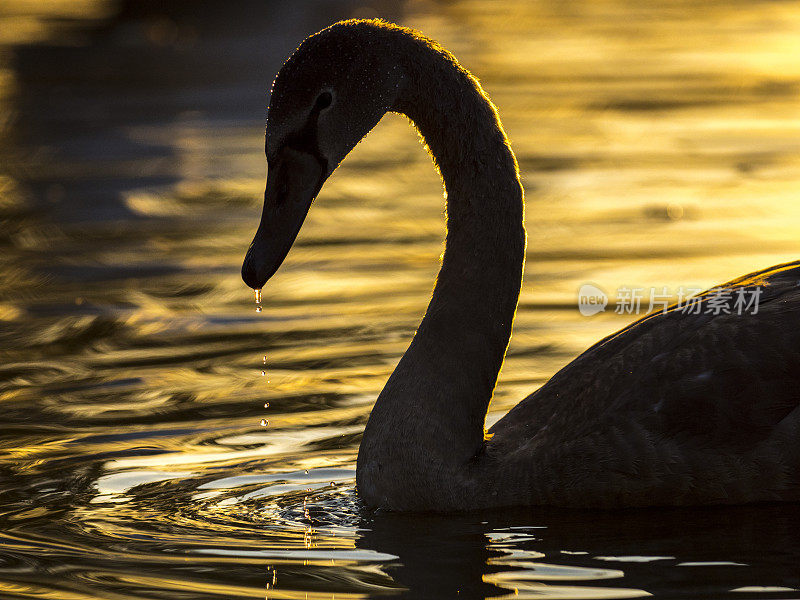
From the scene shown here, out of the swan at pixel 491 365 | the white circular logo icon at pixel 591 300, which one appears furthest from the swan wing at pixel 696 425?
the white circular logo icon at pixel 591 300

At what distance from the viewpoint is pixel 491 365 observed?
7.38m

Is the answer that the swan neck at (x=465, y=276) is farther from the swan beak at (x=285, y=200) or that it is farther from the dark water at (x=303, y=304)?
the swan beak at (x=285, y=200)

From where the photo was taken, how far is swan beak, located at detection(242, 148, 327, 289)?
7082 mm

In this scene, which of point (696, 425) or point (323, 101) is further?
point (323, 101)

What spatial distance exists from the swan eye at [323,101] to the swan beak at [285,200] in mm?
202

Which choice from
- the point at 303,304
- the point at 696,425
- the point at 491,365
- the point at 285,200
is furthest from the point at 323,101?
the point at 303,304

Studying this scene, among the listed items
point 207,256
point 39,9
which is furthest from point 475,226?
point 39,9

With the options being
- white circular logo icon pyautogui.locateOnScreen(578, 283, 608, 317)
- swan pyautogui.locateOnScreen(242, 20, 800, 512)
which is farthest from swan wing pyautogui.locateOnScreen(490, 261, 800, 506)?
white circular logo icon pyautogui.locateOnScreen(578, 283, 608, 317)

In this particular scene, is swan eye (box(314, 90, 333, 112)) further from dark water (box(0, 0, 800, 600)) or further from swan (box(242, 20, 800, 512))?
dark water (box(0, 0, 800, 600))

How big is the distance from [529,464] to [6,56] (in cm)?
1965

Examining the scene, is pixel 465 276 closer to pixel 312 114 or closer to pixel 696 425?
pixel 312 114

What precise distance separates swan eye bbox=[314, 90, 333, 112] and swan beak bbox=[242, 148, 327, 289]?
0.66ft

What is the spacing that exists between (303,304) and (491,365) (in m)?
3.48

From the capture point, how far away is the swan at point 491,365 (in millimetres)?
7035
